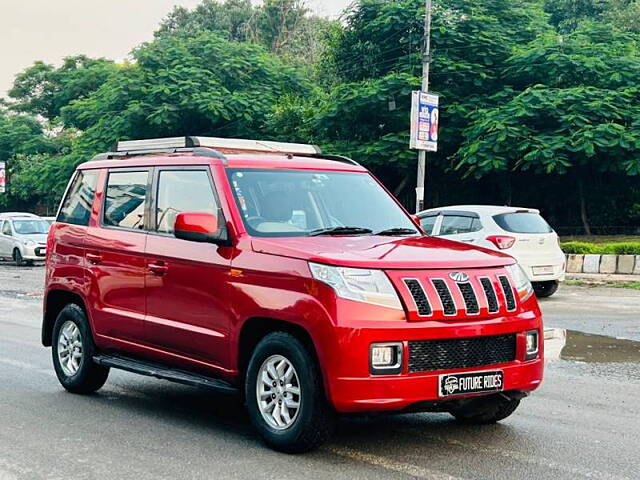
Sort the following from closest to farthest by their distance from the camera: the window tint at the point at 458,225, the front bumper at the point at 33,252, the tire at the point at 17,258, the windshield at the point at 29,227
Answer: the window tint at the point at 458,225 < the front bumper at the point at 33,252 < the tire at the point at 17,258 < the windshield at the point at 29,227

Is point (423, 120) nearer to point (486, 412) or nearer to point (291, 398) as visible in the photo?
point (486, 412)

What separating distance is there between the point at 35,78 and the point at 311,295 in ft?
218

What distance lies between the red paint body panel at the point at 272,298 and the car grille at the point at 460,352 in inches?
1.8

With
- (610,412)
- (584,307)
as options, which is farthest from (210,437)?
(584,307)

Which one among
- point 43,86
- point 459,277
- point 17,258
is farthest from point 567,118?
point 43,86

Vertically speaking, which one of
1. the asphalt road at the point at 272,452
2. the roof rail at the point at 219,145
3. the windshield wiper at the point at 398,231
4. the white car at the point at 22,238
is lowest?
the white car at the point at 22,238

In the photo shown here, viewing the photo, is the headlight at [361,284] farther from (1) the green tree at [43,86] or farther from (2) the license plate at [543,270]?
(1) the green tree at [43,86]

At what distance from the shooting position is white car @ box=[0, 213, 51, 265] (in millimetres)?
32281

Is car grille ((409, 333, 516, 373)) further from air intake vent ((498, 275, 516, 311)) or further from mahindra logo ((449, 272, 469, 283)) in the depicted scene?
mahindra logo ((449, 272, 469, 283))

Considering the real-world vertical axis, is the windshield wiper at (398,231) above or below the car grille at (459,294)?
above

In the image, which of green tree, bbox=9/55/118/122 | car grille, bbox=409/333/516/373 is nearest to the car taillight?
car grille, bbox=409/333/516/373

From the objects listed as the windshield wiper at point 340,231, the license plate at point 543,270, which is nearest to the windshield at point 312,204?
the windshield wiper at point 340,231

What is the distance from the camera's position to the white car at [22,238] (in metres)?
32.3

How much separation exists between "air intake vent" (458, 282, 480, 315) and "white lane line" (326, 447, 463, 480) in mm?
993
